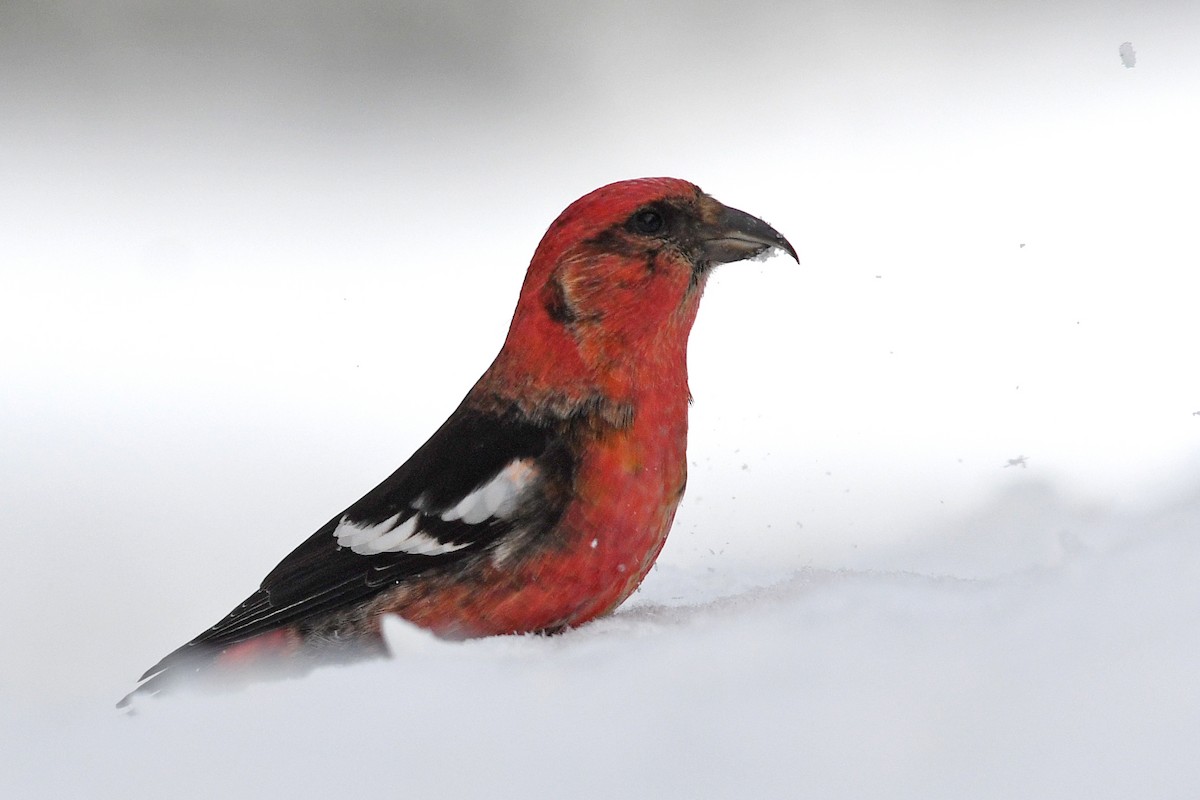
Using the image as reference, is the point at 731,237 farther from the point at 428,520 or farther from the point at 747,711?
the point at 747,711

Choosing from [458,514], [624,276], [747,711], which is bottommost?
[747,711]

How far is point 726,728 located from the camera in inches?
41.8

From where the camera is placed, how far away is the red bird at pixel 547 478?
1.29 metres

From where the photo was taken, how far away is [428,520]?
1.33 m

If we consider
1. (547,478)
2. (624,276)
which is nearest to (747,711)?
(547,478)

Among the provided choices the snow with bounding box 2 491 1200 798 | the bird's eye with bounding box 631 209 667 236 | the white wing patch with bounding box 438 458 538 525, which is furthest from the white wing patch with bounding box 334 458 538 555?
the bird's eye with bounding box 631 209 667 236

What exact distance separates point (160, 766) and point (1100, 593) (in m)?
0.90

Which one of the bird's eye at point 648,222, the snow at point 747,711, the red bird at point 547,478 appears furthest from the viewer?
the bird's eye at point 648,222

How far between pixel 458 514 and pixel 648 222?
42cm

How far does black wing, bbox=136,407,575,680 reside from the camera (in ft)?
4.25

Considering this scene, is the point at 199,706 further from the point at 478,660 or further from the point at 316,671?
the point at 478,660

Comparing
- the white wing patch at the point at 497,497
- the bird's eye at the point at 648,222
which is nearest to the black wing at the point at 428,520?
the white wing patch at the point at 497,497

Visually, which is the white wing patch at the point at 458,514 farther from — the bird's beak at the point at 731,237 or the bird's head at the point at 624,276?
the bird's beak at the point at 731,237

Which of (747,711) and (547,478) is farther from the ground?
(547,478)
